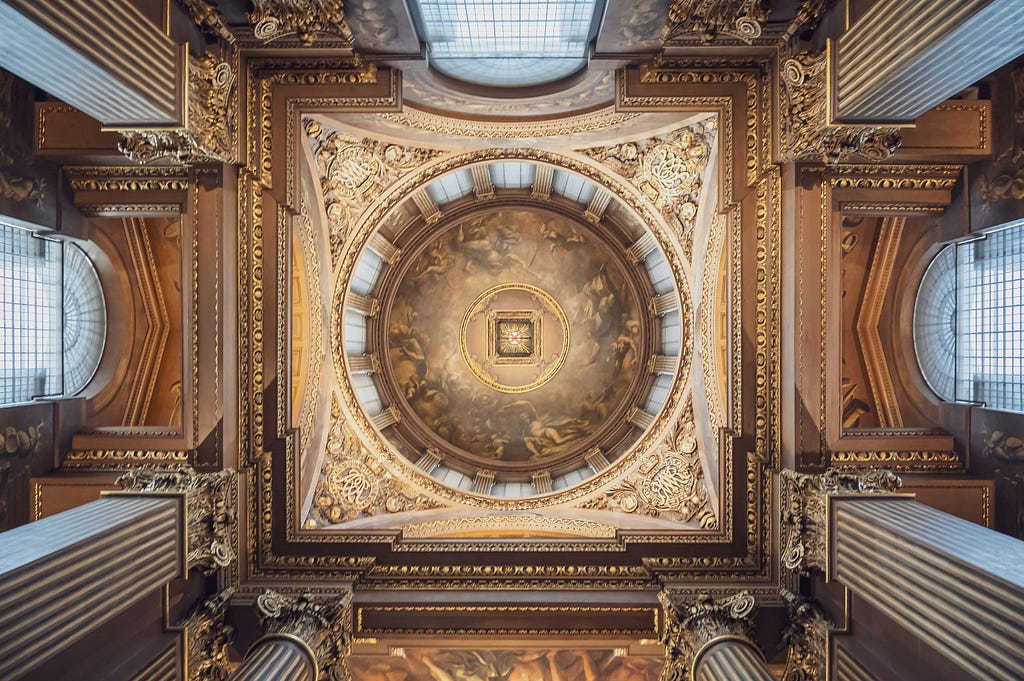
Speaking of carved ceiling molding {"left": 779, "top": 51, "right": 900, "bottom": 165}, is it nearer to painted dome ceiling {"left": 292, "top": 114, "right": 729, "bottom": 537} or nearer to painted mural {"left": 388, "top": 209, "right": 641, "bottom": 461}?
painted dome ceiling {"left": 292, "top": 114, "right": 729, "bottom": 537}

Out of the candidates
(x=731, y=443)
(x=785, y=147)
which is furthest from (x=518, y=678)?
(x=785, y=147)

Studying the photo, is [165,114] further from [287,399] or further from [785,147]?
[785,147]

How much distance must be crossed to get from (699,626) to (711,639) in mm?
375

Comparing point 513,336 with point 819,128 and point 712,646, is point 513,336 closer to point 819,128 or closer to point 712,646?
point 712,646

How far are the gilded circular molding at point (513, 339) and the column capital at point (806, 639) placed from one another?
1107 centimetres

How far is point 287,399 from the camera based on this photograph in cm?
1213

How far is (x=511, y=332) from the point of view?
66.1 feet

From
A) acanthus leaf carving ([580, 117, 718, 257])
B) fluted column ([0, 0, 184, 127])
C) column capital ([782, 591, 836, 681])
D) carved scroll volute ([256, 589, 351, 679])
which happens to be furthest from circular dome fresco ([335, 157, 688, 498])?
fluted column ([0, 0, 184, 127])

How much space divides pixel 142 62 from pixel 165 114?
802 millimetres

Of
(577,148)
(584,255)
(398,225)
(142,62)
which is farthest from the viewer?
(584,255)

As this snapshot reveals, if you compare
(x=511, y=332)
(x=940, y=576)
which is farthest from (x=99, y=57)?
(x=511, y=332)

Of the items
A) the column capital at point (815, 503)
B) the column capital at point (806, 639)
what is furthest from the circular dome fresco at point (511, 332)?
the column capital at point (806, 639)

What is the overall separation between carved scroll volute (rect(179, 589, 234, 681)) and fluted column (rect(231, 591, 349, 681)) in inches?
26.5

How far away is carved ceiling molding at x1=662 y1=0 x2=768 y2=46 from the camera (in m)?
9.64
